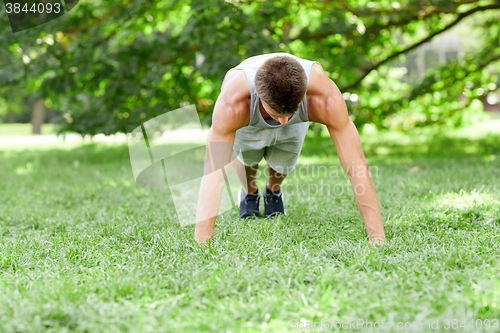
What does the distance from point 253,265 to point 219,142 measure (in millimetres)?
788

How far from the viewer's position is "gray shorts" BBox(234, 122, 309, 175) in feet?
9.89

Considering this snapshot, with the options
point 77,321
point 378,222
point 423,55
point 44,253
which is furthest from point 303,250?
point 423,55

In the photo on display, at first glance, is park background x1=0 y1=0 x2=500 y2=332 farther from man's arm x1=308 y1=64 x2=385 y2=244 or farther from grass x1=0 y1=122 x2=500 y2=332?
man's arm x1=308 y1=64 x2=385 y2=244

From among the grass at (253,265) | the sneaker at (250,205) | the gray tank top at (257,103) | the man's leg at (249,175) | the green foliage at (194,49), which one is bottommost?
the grass at (253,265)

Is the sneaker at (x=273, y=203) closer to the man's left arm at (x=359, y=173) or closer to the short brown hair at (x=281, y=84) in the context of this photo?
the man's left arm at (x=359, y=173)

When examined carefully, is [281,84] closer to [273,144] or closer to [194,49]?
[273,144]

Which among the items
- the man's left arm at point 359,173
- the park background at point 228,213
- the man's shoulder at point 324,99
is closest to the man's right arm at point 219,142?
the park background at point 228,213

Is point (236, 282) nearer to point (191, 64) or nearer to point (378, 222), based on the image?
point (378, 222)

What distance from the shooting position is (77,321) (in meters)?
1.86

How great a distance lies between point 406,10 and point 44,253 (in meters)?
6.61

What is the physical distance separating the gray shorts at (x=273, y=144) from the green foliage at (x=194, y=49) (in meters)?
3.39

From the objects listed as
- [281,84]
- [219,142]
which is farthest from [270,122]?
[281,84]

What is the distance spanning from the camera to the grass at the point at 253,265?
186 cm

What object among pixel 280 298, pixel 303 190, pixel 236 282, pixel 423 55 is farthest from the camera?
pixel 423 55
